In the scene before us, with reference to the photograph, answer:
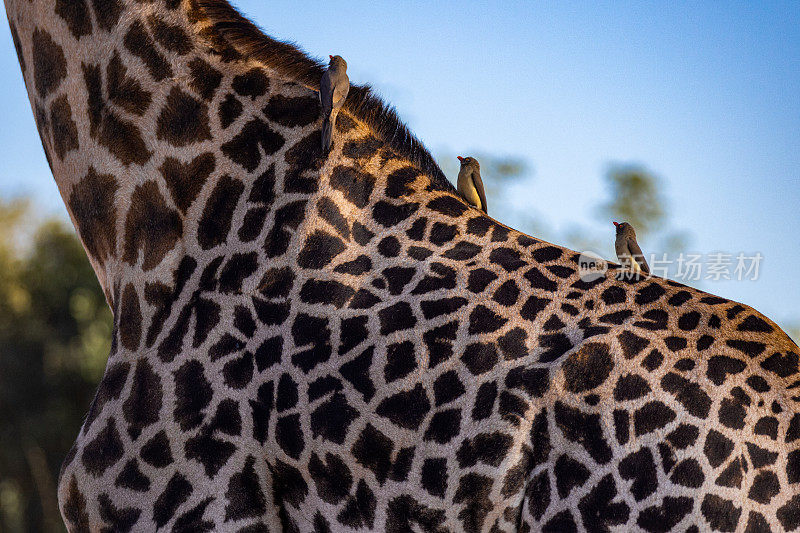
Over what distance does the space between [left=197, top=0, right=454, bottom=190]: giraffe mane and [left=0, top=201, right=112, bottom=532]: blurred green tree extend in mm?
16958

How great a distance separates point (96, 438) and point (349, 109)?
1763 millimetres

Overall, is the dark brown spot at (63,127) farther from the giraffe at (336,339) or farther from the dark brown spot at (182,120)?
the dark brown spot at (182,120)

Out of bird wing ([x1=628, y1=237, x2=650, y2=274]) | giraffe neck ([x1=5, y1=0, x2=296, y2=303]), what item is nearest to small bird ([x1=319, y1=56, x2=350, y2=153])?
giraffe neck ([x1=5, y1=0, x2=296, y2=303])

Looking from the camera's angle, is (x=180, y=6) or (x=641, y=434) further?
(x=180, y=6)

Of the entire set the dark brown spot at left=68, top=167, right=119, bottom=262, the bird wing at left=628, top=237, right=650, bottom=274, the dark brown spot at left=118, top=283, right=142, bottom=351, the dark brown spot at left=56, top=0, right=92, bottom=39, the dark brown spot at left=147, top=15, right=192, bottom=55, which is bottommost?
the dark brown spot at left=118, top=283, right=142, bottom=351

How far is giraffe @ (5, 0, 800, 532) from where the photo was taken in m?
2.82

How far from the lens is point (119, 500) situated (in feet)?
10.7

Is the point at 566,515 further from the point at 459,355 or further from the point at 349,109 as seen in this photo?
the point at 349,109

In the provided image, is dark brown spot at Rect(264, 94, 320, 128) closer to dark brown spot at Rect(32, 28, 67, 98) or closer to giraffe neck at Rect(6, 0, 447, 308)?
giraffe neck at Rect(6, 0, 447, 308)

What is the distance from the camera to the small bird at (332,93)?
11.3 ft

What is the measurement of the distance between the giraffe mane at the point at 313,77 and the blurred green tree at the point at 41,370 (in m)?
17.0

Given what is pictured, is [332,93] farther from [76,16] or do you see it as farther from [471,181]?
[471,181]

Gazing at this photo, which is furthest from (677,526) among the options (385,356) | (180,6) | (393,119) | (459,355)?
(180,6)

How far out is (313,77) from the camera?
374cm
